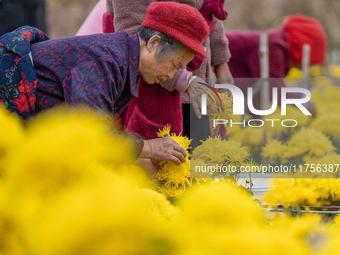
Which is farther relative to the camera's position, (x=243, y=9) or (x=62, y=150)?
(x=243, y=9)

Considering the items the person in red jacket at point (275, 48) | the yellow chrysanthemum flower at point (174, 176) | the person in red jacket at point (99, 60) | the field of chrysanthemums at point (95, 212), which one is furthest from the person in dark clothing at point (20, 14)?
the field of chrysanthemums at point (95, 212)

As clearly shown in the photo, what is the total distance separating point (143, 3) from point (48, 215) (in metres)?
1.64

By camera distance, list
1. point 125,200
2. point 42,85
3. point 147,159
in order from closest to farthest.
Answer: point 125,200
point 147,159
point 42,85

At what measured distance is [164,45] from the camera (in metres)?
1.61

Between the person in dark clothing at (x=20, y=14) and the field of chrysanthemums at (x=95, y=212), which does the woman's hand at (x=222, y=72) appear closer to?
the person in dark clothing at (x=20, y=14)

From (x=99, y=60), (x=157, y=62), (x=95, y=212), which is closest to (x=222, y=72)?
(x=157, y=62)

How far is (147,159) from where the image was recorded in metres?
1.49

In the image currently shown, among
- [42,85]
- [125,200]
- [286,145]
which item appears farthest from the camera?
[286,145]

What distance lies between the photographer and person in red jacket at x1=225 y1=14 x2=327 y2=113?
4281 millimetres

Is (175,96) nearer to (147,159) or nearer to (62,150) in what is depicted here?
(147,159)

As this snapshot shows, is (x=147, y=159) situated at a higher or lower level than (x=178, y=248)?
lower

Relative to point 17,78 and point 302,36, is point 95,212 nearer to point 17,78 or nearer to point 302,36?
point 17,78

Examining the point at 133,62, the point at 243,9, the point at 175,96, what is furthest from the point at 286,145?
the point at 243,9

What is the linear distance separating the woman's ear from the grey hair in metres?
0.01
